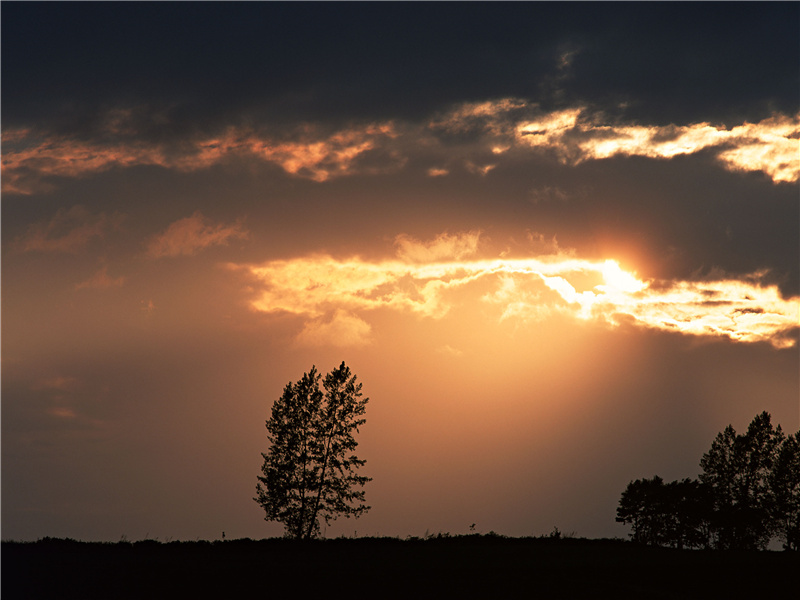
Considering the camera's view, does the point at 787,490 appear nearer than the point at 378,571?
No

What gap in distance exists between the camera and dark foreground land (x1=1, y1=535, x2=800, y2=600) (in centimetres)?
3503

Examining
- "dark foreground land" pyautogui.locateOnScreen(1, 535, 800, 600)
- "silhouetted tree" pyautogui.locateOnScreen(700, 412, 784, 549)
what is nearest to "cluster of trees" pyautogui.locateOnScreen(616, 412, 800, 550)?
"silhouetted tree" pyautogui.locateOnScreen(700, 412, 784, 549)

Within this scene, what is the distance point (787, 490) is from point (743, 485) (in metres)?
4.48

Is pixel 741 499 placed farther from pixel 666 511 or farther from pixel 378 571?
pixel 378 571

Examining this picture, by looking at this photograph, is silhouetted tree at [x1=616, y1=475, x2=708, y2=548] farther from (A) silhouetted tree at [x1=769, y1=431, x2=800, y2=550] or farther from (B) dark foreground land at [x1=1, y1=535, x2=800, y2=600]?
(B) dark foreground land at [x1=1, y1=535, x2=800, y2=600]

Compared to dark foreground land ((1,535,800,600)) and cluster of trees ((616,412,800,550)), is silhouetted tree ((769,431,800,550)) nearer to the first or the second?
cluster of trees ((616,412,800,550))

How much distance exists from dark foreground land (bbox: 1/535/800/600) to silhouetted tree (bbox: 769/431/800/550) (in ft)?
104

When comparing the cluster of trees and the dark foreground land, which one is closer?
the dark foreground land

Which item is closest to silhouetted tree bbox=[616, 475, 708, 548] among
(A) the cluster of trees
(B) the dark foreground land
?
(A) the cluster of trees

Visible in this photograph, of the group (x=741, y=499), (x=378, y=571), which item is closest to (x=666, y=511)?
(x=741, y=499)

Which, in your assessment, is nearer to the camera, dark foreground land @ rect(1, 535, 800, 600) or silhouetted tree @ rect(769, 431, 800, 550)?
dark foreground land @ rect(1, 535, 800, 600)

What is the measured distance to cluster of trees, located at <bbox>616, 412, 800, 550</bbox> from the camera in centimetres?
7738

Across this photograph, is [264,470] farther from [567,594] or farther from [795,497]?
[795,497]

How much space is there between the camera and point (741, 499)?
3152 inches
